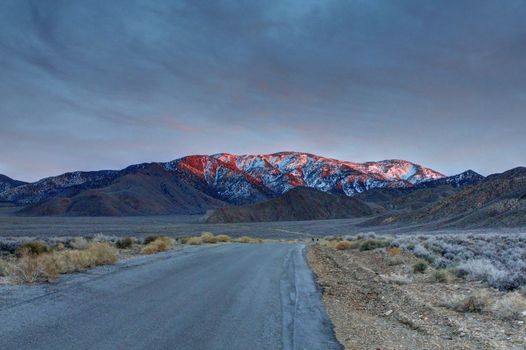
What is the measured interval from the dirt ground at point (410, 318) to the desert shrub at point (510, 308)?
0.19m

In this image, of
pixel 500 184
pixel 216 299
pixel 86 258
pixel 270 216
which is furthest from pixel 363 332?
pixel 270 216

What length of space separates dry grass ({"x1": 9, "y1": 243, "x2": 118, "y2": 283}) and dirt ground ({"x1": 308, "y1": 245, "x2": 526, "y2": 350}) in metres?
7.30

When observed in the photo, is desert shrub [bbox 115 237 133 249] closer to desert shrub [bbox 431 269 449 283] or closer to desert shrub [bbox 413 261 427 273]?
desert shrub [bbox 413 261 427 273]

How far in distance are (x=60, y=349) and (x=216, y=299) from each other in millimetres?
4911

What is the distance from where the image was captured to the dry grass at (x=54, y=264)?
1349 cm

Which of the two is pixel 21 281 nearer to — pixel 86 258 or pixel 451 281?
pixel 86 258

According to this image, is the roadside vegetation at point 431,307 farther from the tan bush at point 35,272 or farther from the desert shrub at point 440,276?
the tan bush at point 35,272

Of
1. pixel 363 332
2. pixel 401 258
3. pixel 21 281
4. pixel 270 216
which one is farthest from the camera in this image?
pixel 270 216

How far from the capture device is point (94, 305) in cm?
1026

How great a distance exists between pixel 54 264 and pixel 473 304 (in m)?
11.0

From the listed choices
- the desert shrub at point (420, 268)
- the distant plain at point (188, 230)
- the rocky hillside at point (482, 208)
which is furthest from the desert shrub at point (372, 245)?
the rocky hillside at point (482, 208)

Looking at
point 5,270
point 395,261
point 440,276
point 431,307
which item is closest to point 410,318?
point 431,307

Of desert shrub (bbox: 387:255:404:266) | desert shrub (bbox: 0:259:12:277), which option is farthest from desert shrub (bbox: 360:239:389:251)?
desert shrub (bbox: 0:259:12:277)

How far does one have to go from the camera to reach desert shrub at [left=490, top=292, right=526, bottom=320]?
10.2m
